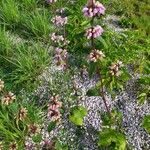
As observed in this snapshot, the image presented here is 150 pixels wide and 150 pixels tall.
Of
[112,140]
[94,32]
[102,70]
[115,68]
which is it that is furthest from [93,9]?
[102,70]

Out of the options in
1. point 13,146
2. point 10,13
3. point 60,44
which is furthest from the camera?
point 10,13

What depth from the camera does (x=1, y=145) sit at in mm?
5617

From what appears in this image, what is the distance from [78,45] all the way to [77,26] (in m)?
0.43

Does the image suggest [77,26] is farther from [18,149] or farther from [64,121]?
[18,149]

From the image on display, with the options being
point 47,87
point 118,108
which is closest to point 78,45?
point 47,87

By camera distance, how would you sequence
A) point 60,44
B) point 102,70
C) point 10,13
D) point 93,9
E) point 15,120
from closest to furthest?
point 93,9 < point 15,120 < point 102,70 < point 60,44 < point 10,13

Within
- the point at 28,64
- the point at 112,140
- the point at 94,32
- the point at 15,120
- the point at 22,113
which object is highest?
the point at 94,32

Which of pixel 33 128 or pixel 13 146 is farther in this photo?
pixel 33 128

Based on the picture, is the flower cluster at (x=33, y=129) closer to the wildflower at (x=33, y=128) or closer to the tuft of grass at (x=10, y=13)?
the wildflower at (x=33, y=128)

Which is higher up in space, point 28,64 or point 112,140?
point 28,64

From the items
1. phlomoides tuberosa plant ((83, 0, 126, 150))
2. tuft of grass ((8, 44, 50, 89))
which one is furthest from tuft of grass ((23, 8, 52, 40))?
phlomoides tuberosa plant ((83, 0, 126, 150))

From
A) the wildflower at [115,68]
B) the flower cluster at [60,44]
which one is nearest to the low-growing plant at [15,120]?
the flower cluster at [60,44]

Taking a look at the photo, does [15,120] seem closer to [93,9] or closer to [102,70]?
[102,70]

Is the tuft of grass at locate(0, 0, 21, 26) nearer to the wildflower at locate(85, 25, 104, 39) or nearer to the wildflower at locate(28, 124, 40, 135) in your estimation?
the wildflower at locate(28, 124, 40, 135)
